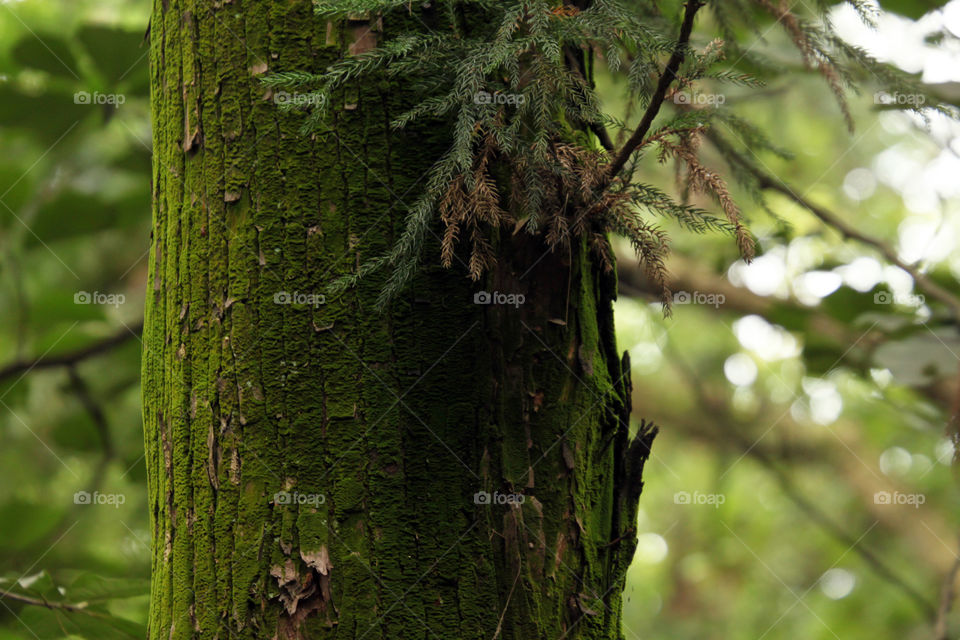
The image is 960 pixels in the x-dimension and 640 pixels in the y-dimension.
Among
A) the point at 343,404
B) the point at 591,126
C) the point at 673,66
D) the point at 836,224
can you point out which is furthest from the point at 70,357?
the point at 836,224

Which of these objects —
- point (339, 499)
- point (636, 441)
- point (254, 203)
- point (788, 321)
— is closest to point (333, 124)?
point (254, 203)

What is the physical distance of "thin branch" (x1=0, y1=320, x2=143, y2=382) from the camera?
2418 millimetres

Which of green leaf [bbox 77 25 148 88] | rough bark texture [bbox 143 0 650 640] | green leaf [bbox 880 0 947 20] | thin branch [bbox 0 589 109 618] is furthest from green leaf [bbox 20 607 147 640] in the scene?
green leaf [bbox 880 0 947 20]

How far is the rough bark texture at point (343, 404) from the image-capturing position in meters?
0.95

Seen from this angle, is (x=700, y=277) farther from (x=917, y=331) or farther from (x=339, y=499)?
(x=339, y=499)

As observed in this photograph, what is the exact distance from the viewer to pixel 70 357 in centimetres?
251

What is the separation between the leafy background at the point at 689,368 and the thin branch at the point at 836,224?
8 centimetres

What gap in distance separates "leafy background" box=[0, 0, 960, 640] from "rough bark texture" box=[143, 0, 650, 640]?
70cm

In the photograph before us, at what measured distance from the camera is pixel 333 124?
104 centimetres

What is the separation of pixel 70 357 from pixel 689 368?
3558 millimetres

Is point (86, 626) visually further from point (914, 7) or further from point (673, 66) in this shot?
point (914, 7)

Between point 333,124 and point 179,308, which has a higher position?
point 333,124

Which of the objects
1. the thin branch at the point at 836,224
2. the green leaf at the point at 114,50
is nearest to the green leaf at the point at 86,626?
the green leaf at the point at 114,50

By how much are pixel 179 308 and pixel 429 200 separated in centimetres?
41
